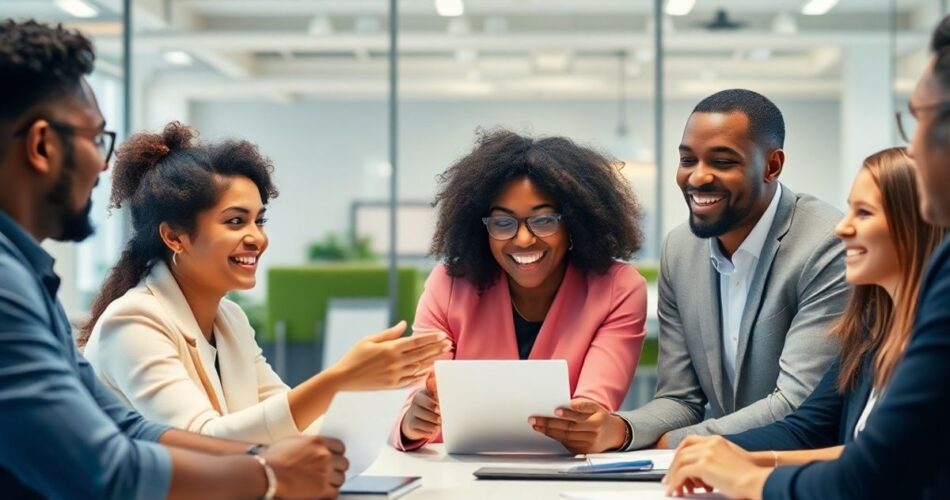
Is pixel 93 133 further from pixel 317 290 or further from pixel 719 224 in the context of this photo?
pixel 317 290

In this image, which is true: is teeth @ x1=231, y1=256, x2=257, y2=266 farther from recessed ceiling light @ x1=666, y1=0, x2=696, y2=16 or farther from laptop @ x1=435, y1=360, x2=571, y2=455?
recessed ceiling light @ x1=666, y1=0, x2=696, y2=16

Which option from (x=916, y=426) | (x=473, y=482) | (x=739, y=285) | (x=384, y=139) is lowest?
(x=473, y=482)

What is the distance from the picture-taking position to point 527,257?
8.51 feet

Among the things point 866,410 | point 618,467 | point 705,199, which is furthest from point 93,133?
point 705,199

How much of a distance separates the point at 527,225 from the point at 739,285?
51 cm

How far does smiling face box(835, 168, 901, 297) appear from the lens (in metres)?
1.92

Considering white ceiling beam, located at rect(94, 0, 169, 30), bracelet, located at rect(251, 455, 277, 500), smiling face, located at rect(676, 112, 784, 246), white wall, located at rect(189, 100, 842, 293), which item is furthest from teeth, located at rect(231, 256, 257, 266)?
white ceiling beam, located at rect(94, 0, 169, 30)

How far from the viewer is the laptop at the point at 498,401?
2.13 meters

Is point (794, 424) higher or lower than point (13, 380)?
lower

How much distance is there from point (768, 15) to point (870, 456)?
595cm

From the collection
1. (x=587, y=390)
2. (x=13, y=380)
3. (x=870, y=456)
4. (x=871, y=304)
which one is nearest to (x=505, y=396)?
(x=587, y=390)

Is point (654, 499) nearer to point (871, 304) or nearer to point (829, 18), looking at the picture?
point (871, 304)

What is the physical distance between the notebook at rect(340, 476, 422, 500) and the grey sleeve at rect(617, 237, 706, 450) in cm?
59

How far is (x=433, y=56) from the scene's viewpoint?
23.4 feet
